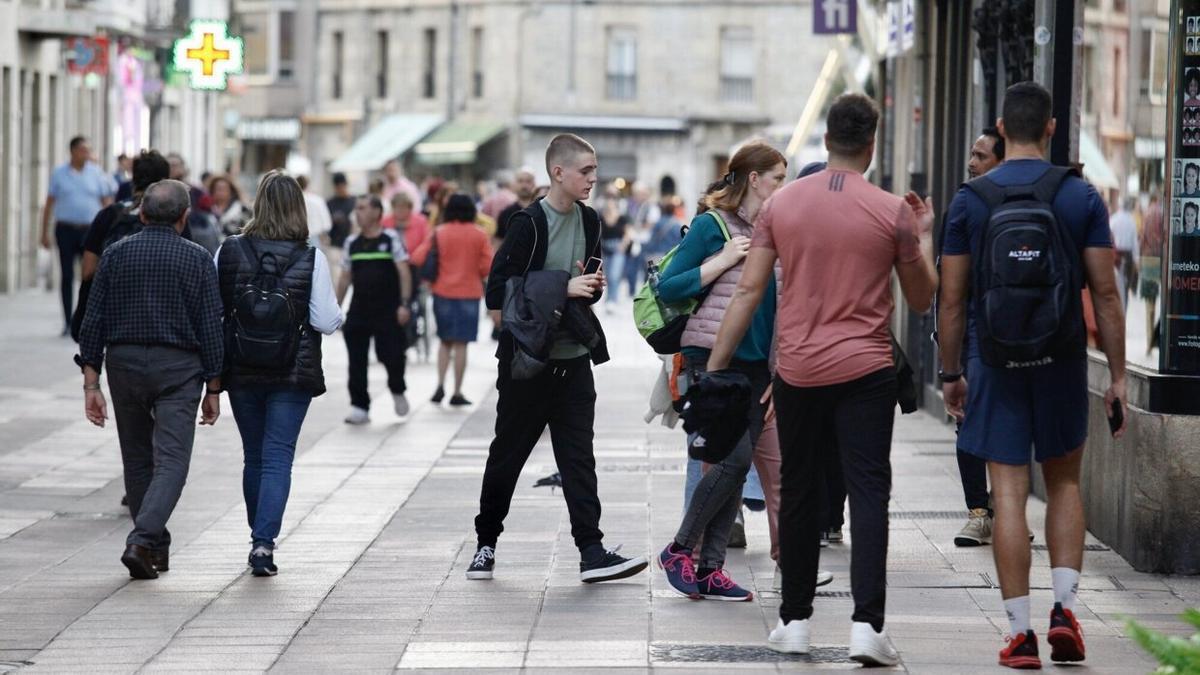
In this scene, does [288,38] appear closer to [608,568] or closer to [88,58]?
[88,58]

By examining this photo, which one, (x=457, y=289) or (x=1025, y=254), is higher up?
(x=1025, y=254)

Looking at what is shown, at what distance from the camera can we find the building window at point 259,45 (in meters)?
69.6

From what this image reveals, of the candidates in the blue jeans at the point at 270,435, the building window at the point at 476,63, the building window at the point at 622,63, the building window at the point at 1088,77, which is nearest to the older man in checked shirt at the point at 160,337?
the blue jeans at the point at 270,435

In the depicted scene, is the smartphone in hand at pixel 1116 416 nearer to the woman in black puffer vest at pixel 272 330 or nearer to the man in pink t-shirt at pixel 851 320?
the man in pink t-shirt at pixel 851 320

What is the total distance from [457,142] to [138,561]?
170 ft

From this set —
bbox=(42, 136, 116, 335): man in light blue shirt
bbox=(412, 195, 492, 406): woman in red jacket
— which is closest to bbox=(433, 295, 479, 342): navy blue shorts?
bbox=(412, 195, 492, 406): woman in red jacket

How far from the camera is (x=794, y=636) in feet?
24.4

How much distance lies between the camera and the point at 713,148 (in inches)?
2373

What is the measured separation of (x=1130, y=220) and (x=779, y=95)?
4978 cm

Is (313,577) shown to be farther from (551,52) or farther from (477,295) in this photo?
(551,52)

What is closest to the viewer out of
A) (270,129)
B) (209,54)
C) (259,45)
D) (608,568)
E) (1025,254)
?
(1025,254)

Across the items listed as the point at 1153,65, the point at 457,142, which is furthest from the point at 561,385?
the point at 457,142

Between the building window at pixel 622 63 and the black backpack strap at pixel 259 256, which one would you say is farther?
the building window at pixel 622 63

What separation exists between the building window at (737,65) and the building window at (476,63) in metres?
6.56
